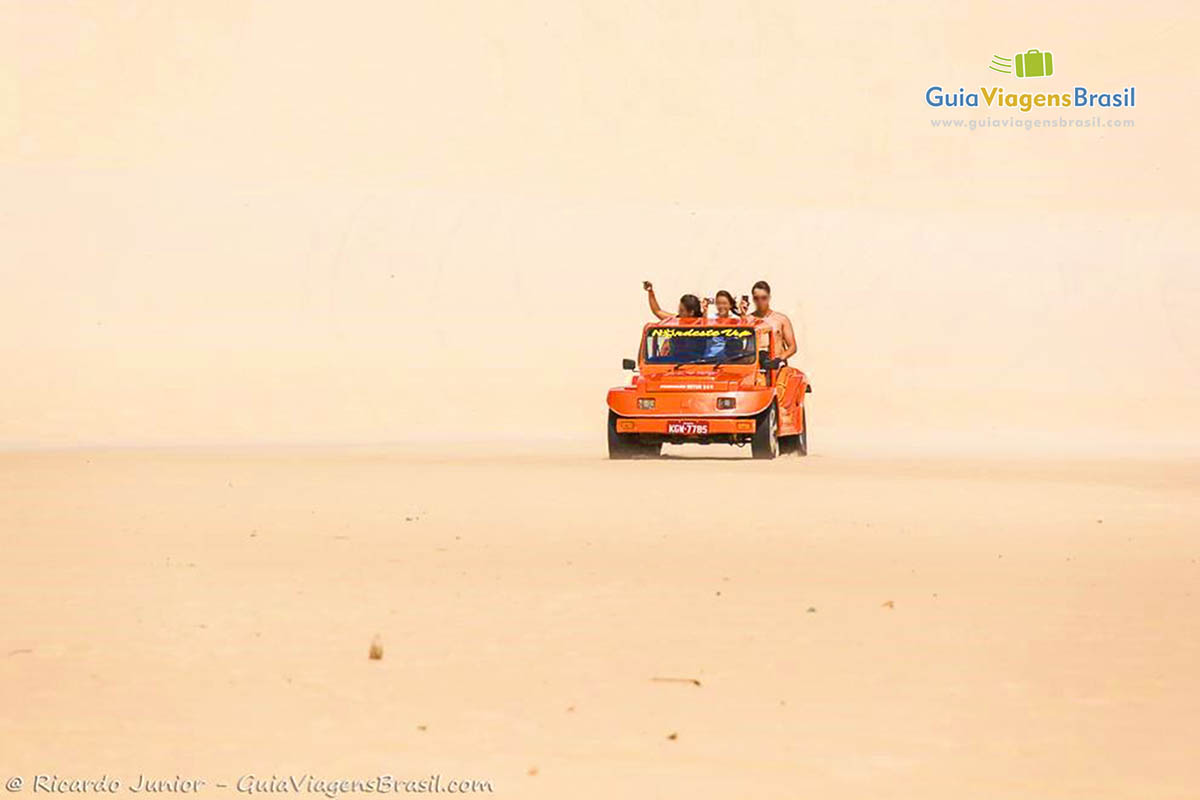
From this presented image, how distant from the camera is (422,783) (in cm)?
610

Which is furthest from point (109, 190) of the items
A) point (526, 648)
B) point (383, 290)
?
point (526, 648)

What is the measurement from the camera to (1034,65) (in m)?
67.3

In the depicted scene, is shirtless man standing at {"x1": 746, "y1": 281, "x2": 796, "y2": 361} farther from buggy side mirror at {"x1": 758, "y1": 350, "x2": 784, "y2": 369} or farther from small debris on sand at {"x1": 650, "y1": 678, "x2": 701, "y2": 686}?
small debris on sand at {"x1": 650, "y1": 678, "x2": 701, "y2": 686}

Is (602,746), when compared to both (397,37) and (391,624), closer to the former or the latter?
(391,624)

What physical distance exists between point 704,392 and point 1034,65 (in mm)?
46096

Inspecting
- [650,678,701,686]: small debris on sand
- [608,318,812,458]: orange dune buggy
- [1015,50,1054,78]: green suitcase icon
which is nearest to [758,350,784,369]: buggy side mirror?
[608,318,812,458]: orange dune buggy

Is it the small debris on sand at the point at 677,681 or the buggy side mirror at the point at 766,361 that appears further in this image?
the buggy side mirror at the point at 766,361

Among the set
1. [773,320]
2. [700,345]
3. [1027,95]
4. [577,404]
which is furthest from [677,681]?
[1027,95]

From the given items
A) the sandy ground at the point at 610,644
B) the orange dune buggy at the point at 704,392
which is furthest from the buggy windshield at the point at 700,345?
the sandy ground at the point at 610,644

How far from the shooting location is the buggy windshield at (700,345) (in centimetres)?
2467

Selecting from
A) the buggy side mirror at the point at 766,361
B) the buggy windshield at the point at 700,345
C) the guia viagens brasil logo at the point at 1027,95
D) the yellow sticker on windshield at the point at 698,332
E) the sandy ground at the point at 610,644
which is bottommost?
the sandy ground at the point at 610,644

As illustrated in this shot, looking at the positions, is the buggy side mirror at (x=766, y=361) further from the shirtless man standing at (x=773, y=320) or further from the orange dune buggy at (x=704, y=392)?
the shirtless man standing at (x=773, y=320)

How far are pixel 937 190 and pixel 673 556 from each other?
4983 cm

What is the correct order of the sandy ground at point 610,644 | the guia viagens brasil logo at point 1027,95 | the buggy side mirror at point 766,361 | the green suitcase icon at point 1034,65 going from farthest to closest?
the green suitcase icon at point 1034,65
the guia viagens brasil logo at point 1027,95
the buggy side mirror at point 766,361
the sandy ground at point 610,644
